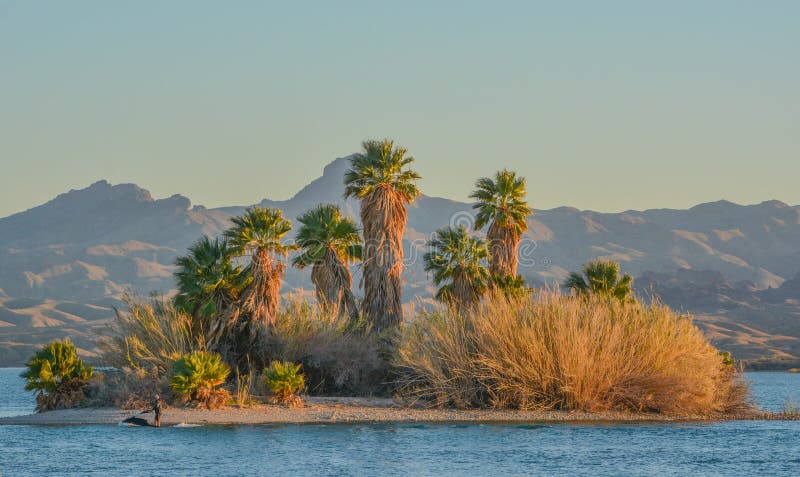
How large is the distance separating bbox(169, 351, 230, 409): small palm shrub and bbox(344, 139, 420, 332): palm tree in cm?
1123

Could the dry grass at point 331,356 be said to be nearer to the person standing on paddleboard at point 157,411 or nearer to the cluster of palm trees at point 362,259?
the cluster of palm trees at point 362,259

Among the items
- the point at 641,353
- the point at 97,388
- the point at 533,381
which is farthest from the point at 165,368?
the point at 641,353

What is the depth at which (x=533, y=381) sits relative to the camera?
4075 centimetres

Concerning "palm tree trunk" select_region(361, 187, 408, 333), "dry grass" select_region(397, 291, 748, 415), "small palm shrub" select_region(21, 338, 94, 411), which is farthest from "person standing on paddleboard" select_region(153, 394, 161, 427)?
"palm tree trunk" select_region(361, 187, 408, 333)

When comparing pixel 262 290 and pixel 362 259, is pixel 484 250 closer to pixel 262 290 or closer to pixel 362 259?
pixel 362 259

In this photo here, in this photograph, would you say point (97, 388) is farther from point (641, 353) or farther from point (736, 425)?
point (736, 425)

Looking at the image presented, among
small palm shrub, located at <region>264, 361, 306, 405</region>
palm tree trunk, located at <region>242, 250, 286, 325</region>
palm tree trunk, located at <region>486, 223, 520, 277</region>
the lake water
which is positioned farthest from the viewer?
palm tree trunk, located at <region>486, 223, 520, 277</region>

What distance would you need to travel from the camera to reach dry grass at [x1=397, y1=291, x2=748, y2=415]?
40.3 m

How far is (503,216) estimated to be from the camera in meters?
55.5

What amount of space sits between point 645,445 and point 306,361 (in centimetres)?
1663

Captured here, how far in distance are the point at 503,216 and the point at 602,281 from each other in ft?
19.8

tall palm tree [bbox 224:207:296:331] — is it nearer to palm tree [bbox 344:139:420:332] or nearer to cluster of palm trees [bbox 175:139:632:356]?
cluster of palm trees [bbox 175:139:632:356]

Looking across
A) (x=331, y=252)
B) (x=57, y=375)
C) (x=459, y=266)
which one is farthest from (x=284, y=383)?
(x=459, y=266)

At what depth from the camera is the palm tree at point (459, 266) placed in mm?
51875
